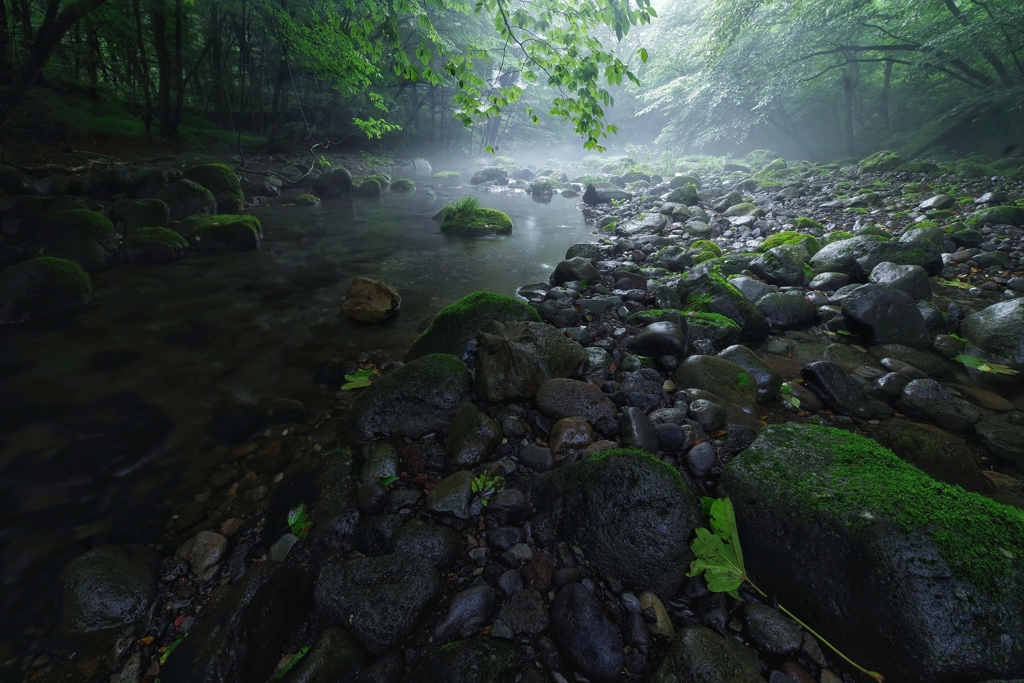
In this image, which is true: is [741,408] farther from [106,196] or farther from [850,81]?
[850,81]

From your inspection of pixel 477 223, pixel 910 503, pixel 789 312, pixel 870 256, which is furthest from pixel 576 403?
pixel 477 223

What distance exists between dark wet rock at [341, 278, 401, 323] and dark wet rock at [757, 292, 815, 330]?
5.49 m

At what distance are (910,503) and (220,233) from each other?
11.9m

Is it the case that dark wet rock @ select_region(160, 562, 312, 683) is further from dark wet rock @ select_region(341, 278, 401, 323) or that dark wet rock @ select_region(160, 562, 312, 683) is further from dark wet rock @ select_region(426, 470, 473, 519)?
dark wet rock @ select_region(341, 278, 401, 323)

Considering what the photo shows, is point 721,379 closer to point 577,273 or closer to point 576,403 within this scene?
point 576,403

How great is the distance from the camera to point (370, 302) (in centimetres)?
630

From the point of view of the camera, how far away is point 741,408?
3.72 meters

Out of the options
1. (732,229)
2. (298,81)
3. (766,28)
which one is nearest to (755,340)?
(732,229)

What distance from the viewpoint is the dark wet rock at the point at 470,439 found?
312 centimetres

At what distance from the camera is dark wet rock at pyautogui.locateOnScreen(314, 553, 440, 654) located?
2.04m

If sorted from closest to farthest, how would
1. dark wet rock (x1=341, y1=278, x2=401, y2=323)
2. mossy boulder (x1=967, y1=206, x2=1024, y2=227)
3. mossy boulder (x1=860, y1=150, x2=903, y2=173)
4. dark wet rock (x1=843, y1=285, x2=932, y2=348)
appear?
dark wet rock (x1=843, y1=285, x2=932, y2=348)
dark wet rock (x1=341, y1=278, x2=401, y2=323)
mossy boulder (x1=967, y1=206, x2=1024, y2=227)
mossy boulder (x1=860, y1=150, x2=903, y2=173)

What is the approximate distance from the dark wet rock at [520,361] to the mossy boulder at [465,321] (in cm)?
49

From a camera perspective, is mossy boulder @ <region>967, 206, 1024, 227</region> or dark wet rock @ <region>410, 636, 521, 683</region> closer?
dark wet rock @ <region>410, 636, 521, 683</region>

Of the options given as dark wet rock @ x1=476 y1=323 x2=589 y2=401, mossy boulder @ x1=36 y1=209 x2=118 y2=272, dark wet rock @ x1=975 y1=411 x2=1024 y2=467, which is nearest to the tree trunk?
mossy boulder @ x1=36 y1=209 x2=118 y2=272
